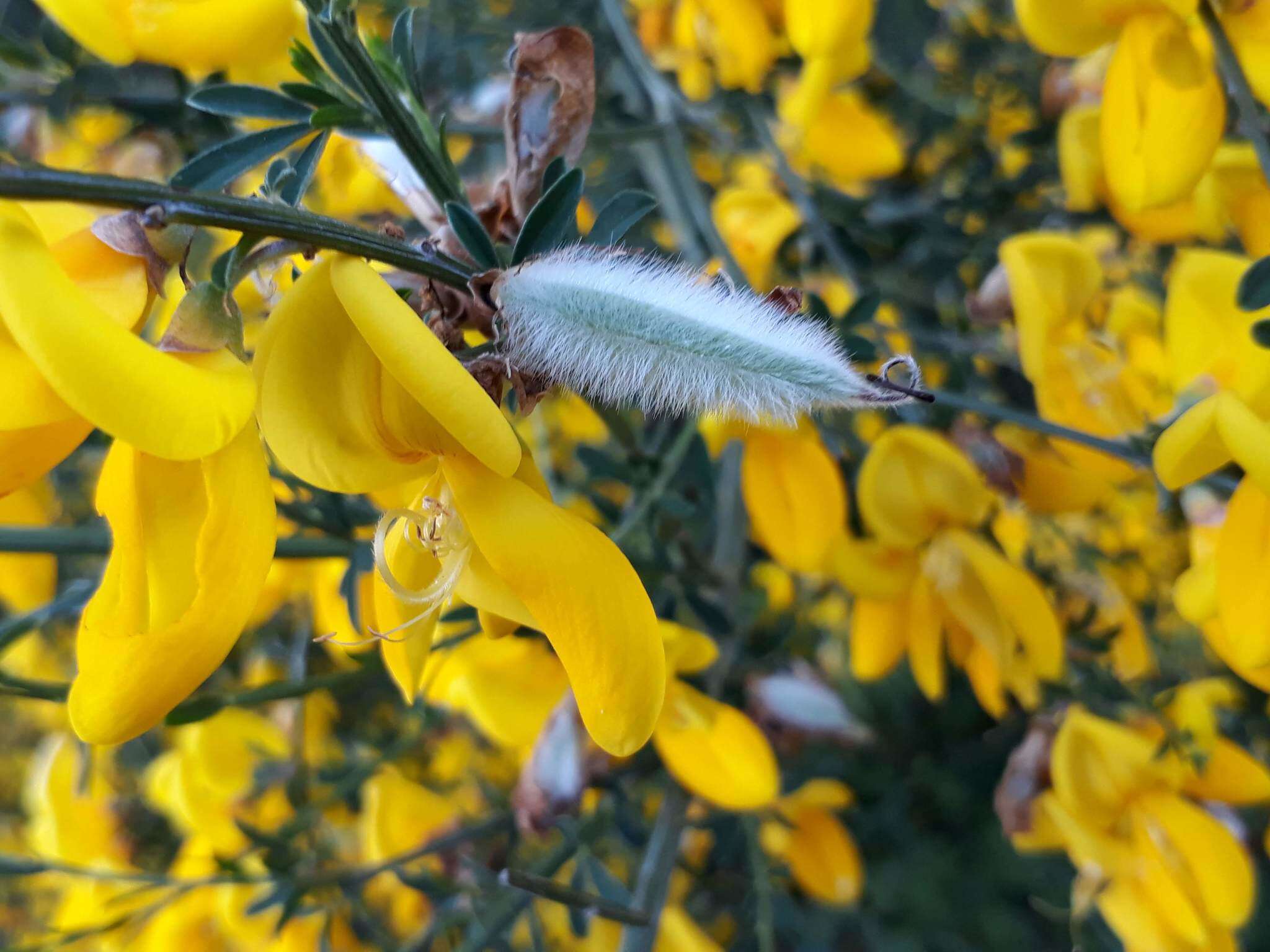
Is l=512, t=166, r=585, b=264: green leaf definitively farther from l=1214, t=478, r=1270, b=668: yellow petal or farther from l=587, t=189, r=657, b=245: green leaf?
l=1214, t=478, r=1270, b=668: yellow petal

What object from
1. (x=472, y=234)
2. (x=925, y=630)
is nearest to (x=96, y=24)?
(x=472, y=234)

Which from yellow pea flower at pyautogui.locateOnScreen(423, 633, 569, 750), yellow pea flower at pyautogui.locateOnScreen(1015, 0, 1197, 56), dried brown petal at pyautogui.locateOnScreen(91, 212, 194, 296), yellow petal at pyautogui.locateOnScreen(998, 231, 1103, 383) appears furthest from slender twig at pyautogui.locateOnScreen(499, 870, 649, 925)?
yellow pea flower at pyautogui.locateOnScreen(1015, 0, 1197, 56)

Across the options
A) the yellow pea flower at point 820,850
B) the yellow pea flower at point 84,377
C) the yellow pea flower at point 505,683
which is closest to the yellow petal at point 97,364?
the yellow pea flower at point 84,377

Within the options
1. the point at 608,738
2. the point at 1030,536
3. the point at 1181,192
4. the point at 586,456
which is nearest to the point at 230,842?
the point at 586,456

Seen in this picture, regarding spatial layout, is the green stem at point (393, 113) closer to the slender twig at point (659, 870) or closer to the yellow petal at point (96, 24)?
the yellow petal at point (96, 24)

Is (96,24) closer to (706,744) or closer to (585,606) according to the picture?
(585,606)
